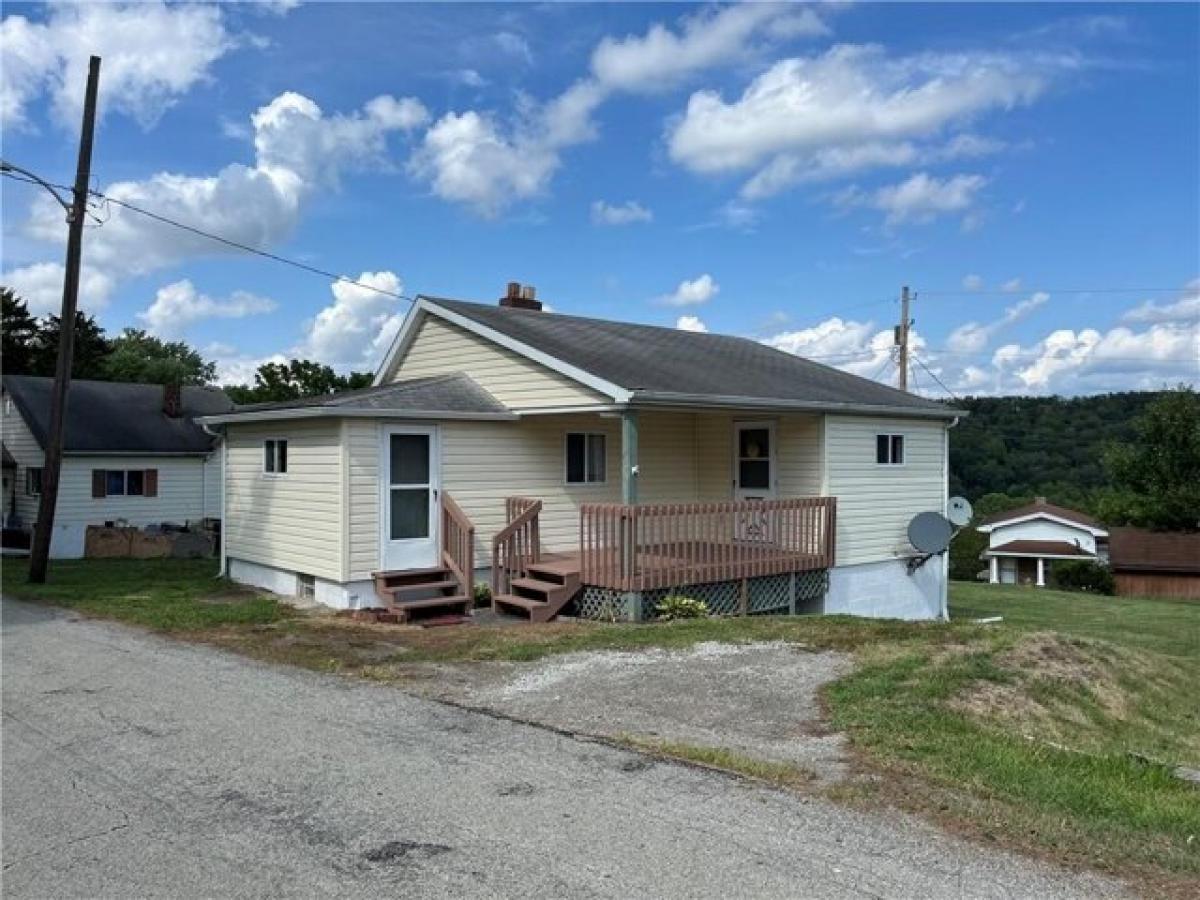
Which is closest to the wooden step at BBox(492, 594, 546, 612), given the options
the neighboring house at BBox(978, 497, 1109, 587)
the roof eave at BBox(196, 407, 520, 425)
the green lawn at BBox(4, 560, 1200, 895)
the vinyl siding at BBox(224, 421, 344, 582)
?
the green lawn at BBox(4, 560, 1200, 895)

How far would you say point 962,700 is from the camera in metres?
7.03

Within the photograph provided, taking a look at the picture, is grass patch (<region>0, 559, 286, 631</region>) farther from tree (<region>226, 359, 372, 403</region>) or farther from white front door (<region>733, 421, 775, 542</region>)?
tree (<region>226, 359, 372, 403</region>)

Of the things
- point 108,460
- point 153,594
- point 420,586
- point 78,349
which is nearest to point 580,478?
point 420,586

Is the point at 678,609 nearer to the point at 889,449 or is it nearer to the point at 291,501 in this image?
the point at 291,501

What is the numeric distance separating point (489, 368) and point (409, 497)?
2.55m

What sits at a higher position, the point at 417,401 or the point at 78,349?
the point at 78,349

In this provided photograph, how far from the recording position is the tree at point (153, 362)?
51906 mm

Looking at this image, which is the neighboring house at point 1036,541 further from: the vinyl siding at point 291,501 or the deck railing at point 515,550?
the vinyl siding at point 291,501

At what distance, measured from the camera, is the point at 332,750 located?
5633 millimetres

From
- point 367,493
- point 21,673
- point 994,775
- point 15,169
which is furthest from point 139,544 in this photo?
point 994,775

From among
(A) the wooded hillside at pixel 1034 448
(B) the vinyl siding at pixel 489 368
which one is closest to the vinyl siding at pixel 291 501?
(B) the vinyl siding at pixel 489 368

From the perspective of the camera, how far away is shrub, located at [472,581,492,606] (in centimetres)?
1228

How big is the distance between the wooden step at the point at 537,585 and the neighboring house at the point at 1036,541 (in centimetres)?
4011

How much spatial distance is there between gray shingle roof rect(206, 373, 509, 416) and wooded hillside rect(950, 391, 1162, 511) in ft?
188
